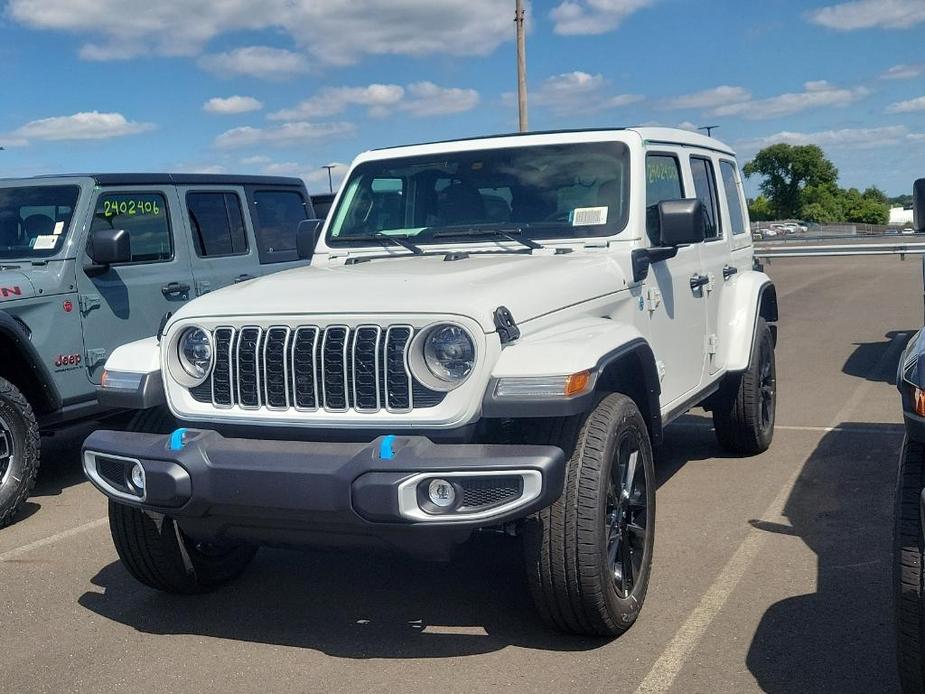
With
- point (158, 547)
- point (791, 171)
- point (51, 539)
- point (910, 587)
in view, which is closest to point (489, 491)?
point (910, 587)

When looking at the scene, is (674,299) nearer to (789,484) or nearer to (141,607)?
(789,484)

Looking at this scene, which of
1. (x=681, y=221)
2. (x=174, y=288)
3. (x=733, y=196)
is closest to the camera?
(x=681, y=221)

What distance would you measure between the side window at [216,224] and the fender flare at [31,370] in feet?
5.62

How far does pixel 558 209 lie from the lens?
16.6 ft

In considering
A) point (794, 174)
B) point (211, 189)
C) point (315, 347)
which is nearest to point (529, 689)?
point (315, 347)

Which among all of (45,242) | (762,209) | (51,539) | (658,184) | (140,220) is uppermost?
(658,184)

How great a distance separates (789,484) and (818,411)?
2.56 metres

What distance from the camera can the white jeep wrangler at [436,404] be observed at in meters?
3.51

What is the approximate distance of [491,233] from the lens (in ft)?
16.4

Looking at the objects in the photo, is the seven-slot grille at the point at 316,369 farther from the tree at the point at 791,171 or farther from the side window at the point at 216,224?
the tree at the point at 791,171

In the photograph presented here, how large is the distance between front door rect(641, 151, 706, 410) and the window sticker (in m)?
3.89

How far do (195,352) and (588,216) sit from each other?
198 centimetres

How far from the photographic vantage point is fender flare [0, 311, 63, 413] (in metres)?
6.12

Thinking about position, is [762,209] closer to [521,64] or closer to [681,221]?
[521,64]
